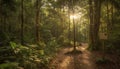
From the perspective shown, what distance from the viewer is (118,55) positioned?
15523 mm

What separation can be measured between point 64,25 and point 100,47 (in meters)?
21.2

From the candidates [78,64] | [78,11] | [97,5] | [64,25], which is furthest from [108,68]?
[64,25]

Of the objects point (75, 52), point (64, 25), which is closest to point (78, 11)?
point (64, 25)

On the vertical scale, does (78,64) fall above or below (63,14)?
below

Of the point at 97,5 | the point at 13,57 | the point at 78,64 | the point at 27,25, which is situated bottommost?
the point at 78,64

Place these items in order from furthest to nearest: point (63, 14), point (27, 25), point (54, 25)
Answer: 1. point (54, 25)
2. point (63, 14)
3. point (27, 25)

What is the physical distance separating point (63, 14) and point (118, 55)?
22878 mm

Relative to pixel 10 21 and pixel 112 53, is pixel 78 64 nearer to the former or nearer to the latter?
pixel 112 53

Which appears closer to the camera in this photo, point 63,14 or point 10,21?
point 10,21

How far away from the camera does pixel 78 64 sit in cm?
1370

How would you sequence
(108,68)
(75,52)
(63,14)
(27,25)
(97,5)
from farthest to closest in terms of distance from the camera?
(63,14) < (27,25) < (97,5) < (75,52) < (108,68)

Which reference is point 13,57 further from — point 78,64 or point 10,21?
point 10,21

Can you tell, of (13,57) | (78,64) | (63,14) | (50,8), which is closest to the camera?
(13,57)

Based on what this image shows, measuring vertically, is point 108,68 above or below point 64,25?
below
